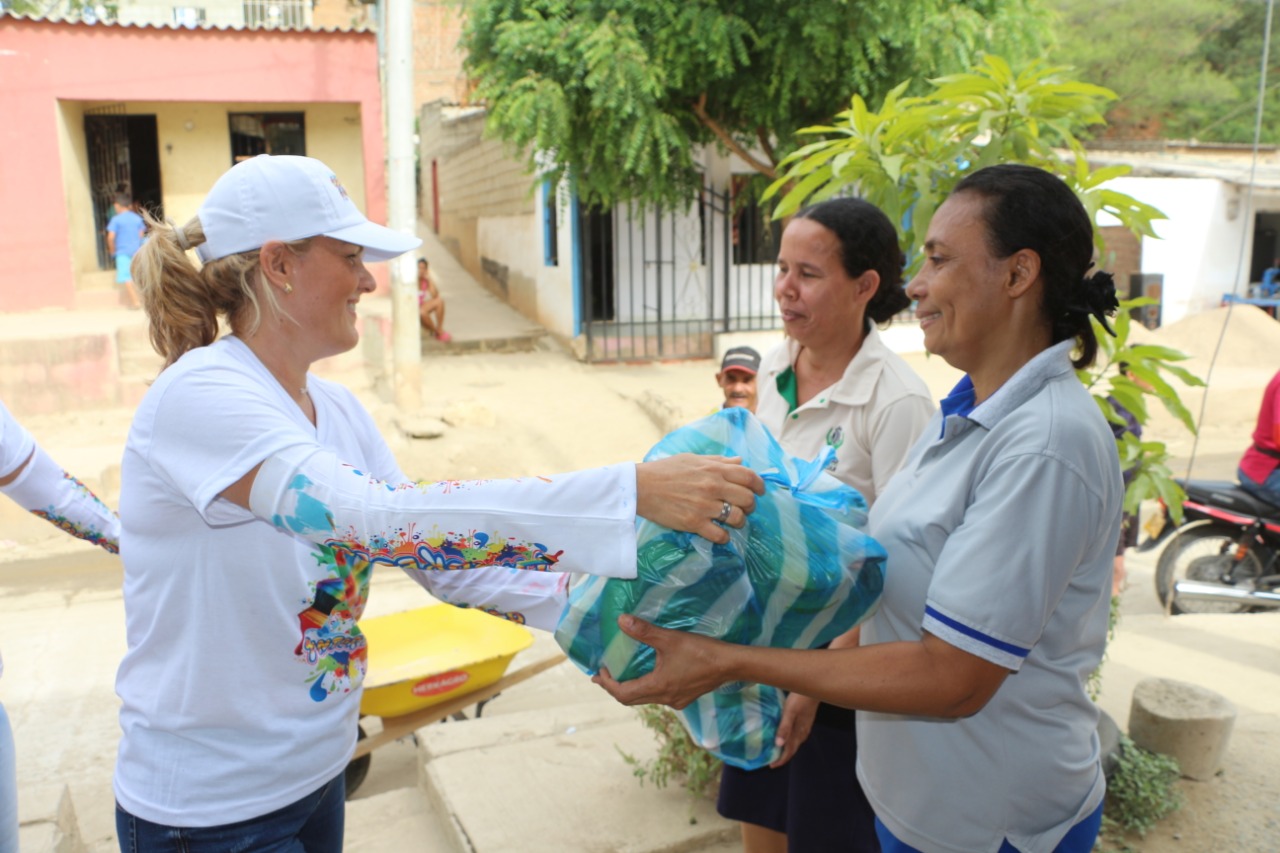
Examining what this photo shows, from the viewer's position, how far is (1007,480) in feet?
4.48

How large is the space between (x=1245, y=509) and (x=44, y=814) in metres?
5.66

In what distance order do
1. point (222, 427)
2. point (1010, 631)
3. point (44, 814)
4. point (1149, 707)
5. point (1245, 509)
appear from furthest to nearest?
point (1245, 509)
point (1149, 707)
point (44, 814)
point (222, 427)
point (1010, 631)

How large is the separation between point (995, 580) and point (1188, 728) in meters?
2.42

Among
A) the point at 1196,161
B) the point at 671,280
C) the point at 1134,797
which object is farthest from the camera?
the point at 1196,161

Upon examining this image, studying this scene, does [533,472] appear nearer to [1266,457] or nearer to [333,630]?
[1266,457]

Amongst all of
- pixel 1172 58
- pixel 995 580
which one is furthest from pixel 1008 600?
pixel 1172 58

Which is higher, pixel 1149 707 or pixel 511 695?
pixel 1149 707

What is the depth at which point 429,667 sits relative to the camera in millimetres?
3811

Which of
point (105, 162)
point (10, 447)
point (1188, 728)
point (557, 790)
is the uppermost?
point (105, 162)

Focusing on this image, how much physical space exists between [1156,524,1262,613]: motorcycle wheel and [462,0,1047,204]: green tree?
227 inches

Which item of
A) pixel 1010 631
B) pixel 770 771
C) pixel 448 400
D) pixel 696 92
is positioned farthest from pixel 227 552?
pixel 696 92

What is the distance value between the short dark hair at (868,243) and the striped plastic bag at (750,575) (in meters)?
0.91

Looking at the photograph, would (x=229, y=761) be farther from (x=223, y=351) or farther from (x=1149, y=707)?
(x=1149, y=707)

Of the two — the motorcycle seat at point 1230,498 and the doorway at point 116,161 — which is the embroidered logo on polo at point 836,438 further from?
the doorway at point 116,161
